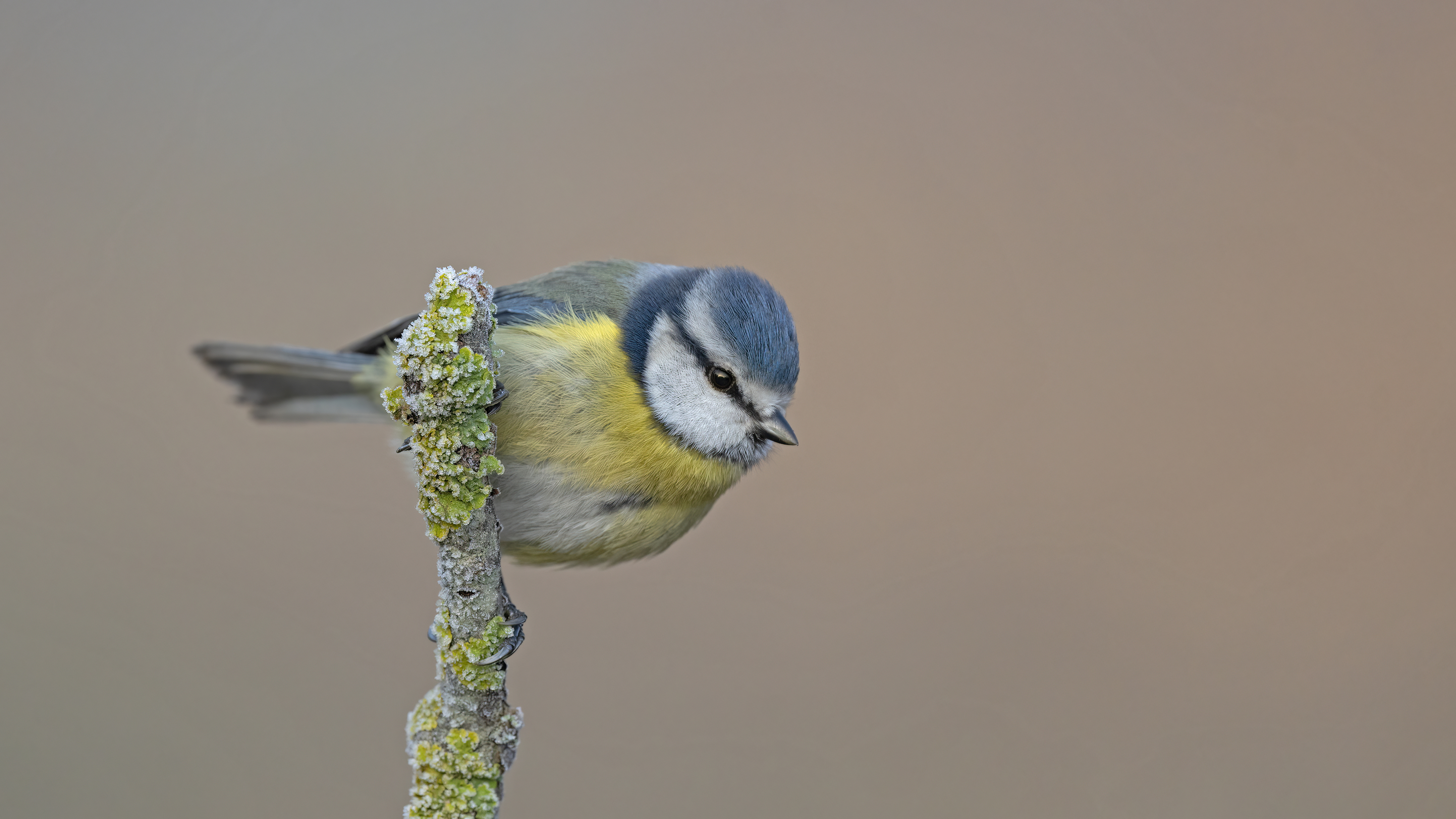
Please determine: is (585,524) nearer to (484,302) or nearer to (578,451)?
(578,451)

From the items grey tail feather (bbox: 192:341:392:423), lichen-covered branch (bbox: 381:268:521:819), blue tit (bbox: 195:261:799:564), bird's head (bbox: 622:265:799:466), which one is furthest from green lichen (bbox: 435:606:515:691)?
grey tail feather (bbox: 192:341:392:423)

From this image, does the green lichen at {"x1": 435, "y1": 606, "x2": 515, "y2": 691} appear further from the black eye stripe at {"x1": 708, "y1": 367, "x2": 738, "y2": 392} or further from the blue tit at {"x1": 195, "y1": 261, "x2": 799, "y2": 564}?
the black eye stripe at {"x1": 708, "y1": 367, "x2": 738, "y2": 392}

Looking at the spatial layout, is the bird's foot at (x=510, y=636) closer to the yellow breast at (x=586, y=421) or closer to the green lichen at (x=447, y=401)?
the green lichen at (x=447, y=401)

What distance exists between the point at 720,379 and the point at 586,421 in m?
0.19

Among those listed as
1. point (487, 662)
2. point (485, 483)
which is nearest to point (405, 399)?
point (485, 483)

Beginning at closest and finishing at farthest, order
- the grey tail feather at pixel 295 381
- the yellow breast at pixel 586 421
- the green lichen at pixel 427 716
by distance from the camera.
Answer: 1. the green lichen at pixel 427 716
2. the yellow breast at pixel 586 421
3. the grey tail feather at pixel 295 381

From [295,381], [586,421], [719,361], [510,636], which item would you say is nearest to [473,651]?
[510,636]

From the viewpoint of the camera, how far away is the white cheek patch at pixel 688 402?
53.3 inches

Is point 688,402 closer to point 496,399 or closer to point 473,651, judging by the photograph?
point 496,399

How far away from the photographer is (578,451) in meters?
1.32

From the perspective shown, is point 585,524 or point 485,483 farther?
point 585,524

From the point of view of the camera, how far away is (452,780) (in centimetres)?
99

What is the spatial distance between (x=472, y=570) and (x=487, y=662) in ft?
0.31

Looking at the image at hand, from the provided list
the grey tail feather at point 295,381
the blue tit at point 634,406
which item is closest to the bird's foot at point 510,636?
the blue tit at point 634,406
